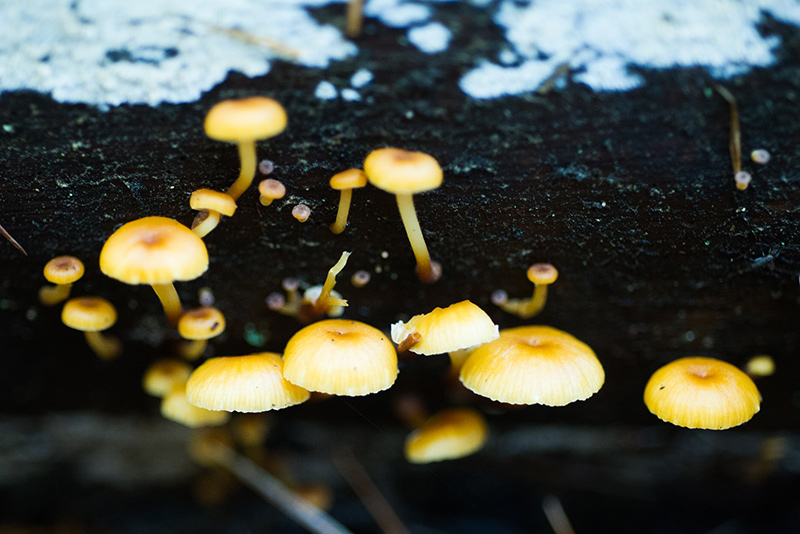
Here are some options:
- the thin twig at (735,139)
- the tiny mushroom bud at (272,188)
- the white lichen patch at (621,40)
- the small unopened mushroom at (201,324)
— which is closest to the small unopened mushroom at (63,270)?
the small unopened mushroom at (201,324)

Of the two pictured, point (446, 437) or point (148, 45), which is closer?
point (148, 45)

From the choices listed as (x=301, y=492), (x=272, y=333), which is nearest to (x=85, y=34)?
(x=272, y=333)

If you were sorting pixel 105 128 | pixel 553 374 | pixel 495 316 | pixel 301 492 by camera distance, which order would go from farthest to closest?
pixel 301 492 < pixel 495 316 < pixel 105 128 < pixel 553 374

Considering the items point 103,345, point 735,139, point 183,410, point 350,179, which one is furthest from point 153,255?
point 735,139

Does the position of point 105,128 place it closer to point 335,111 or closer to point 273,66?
point 273,66

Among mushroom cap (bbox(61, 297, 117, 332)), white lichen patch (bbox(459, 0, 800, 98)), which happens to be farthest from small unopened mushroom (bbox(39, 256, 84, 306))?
white lichen patch (bbox(459, 0, 800, 98))

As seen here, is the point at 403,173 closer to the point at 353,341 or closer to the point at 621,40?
the point at 353,341

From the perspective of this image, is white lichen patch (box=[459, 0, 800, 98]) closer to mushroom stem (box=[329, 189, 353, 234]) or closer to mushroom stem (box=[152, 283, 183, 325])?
mushroom stem (box=[329, 189, 353, 234])
